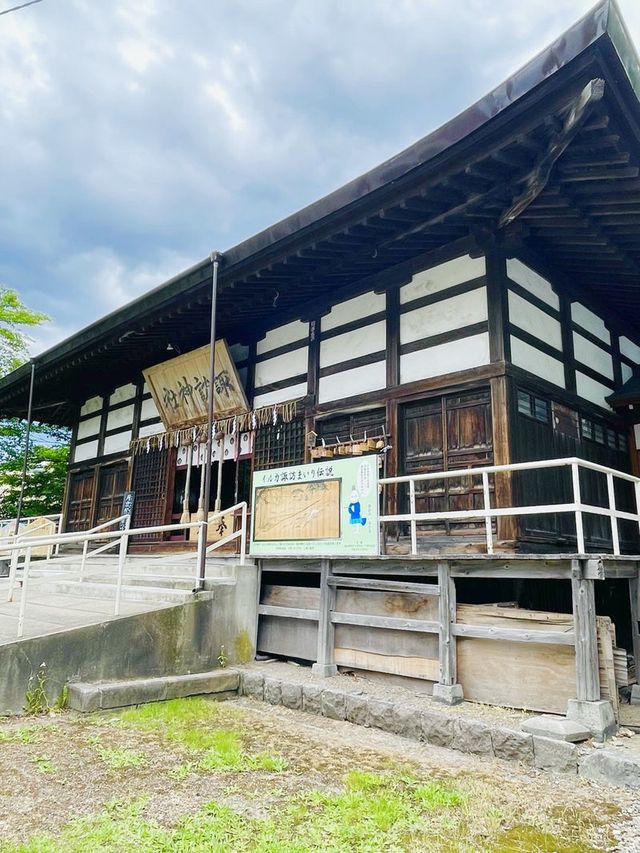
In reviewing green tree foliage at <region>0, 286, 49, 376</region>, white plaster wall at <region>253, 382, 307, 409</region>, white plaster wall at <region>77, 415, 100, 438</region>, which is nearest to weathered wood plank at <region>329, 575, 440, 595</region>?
white plaster wall at <region>253, 382, 307, 409</region>

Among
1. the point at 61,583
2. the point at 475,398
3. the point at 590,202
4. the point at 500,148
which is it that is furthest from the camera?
the point at 61,583

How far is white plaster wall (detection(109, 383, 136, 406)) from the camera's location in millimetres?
14609

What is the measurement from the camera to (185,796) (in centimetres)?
399

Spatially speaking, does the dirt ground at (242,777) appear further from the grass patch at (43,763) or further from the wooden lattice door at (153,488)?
the wooden lattice door at (153,488)

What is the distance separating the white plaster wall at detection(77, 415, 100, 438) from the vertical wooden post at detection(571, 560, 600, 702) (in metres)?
12.9

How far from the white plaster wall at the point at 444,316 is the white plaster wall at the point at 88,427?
31.2 feet

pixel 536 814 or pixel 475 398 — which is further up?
pixel 475 398

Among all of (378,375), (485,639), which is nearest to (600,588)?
(485,639)

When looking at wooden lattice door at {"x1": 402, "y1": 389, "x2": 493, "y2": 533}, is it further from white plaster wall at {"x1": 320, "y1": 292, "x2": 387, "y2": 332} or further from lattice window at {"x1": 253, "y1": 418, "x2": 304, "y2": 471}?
lattice window at {"x1": 253, "y1": 418, "x2": 304, "y2": 471}

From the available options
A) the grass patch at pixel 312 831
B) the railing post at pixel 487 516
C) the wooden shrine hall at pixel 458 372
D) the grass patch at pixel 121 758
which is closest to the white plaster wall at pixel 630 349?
the wooden shrine hall at pixel 458 372

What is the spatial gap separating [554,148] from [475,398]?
126 inches

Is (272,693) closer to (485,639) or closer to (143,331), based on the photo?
(485,639)

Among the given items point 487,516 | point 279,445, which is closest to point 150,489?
point 279,445

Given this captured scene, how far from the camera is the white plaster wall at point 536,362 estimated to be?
837 centimetres
